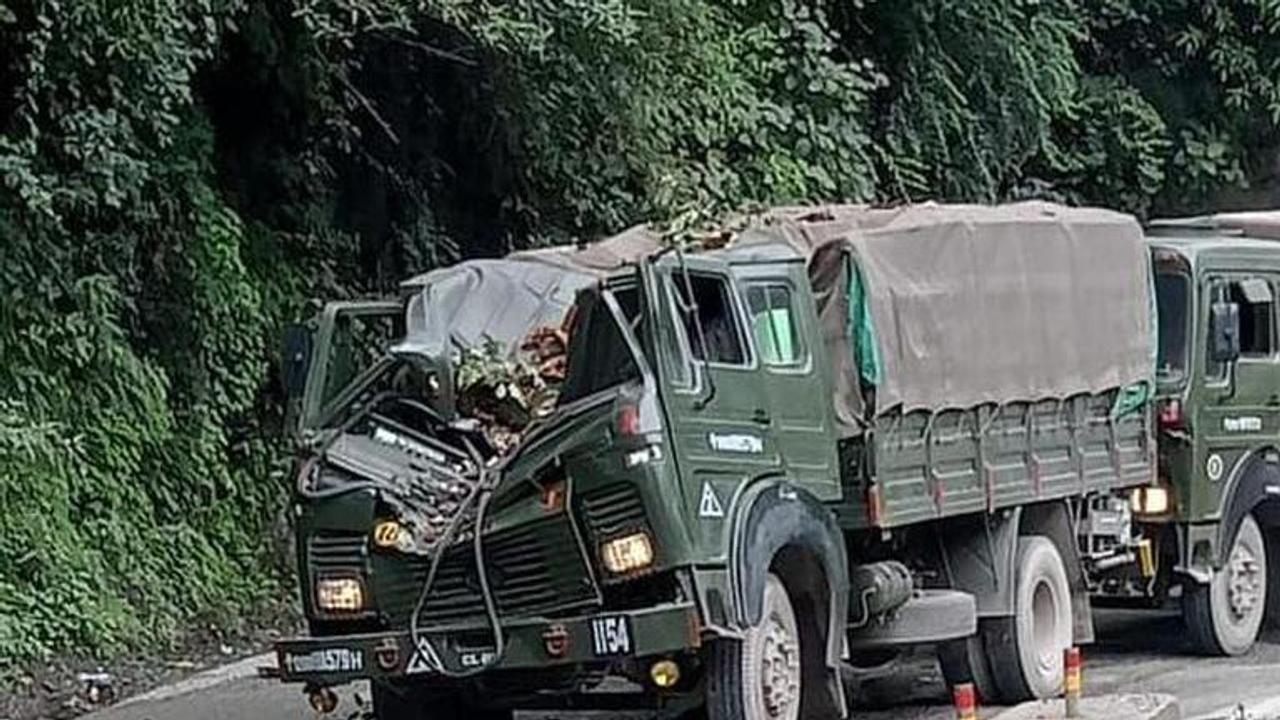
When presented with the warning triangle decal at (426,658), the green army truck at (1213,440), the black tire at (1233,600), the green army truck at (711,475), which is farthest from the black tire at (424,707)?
the black tire at (1233,600)

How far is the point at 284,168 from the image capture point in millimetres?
18844

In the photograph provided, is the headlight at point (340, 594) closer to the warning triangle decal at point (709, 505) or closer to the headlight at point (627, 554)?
the headlight at point (627, 554)

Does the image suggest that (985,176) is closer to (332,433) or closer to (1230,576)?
(1230,576)

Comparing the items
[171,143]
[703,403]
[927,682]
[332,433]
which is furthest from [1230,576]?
[171,143]

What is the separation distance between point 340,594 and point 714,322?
222 centimetres

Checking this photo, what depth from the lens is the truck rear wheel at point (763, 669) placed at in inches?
420

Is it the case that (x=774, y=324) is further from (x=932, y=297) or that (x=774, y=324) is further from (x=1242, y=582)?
(x=1242, y=582)

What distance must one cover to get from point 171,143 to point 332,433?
229 inches

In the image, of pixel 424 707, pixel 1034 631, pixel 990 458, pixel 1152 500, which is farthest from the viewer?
pixel 1152 500

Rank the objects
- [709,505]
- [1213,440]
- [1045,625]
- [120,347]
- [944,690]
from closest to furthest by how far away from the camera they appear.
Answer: [709,505] < [1045,625] < [944,690] < [1213,440] < [120,347]

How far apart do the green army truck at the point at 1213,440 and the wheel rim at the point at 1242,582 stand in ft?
0.04

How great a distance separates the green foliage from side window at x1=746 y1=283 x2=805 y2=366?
66 cm

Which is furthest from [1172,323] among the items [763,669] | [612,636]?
[612,636]

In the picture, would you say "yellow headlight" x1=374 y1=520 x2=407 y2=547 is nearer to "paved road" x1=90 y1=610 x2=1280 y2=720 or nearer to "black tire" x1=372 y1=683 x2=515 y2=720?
"black tire" x1=372 y1=683 x2=515 y2=720
